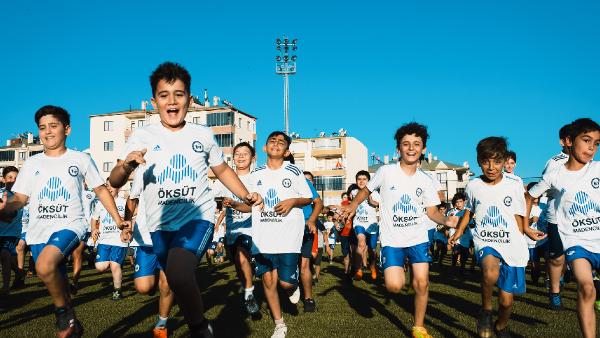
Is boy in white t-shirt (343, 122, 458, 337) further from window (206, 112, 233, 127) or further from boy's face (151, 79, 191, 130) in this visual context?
window (206, 112, 233, 127)

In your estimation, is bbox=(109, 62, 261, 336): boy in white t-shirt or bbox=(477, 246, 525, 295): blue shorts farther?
bbox=(477, 246, 525, 295): blue shorts

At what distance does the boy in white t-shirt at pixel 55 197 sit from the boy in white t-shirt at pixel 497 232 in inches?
159

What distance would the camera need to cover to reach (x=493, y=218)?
6199 millimetres

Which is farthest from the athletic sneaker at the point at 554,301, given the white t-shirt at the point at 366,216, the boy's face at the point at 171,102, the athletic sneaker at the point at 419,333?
the boy's face at the point at 171,102

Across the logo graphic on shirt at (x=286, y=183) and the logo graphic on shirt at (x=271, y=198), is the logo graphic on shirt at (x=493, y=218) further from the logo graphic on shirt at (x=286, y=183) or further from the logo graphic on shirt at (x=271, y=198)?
the logo graphic on shirt at (x=271, y=198)

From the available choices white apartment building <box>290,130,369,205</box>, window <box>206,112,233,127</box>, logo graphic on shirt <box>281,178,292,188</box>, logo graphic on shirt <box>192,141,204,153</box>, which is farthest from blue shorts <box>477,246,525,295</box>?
white apartment building <box>290,130,369,205</box>

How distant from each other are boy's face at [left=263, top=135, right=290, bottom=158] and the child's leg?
3.94m

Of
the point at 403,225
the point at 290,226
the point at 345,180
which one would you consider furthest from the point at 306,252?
the point at 345,180

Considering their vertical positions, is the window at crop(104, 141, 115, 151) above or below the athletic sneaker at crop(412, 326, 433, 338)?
above

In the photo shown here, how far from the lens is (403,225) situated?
633cm

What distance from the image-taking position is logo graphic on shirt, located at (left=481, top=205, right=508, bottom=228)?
20.2 ft

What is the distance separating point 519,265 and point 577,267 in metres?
0.85

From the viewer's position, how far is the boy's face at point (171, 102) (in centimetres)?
473

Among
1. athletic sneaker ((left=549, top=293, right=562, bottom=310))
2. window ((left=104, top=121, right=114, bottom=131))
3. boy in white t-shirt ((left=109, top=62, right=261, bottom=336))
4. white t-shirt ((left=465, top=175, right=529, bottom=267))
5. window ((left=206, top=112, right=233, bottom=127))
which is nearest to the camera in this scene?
boy in white t-shirt ((left=109, top=62, right=261, bottom=336))
